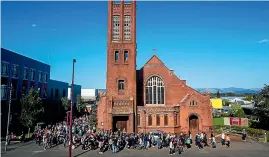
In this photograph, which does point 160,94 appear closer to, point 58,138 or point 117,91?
point 117,91

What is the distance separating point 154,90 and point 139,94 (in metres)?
2.55

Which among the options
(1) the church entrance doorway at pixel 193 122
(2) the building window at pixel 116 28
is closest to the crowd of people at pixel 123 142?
(1) the church entrance doorway at pixel 193 122

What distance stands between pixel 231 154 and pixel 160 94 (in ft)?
63.7

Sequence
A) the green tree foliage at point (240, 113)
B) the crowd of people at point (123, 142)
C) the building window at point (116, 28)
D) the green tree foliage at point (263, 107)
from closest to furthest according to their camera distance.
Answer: the crowd of people at point (123, 142)
the building window at point (116, 28)
the green tree foliage at point (263, 107)
the green tree foliage at point (240, 113)

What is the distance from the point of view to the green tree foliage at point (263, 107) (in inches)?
1779

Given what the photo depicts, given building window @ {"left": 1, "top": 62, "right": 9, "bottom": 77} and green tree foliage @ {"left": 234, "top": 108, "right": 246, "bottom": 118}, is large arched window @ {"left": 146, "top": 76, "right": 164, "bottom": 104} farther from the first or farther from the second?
green tree foliage @ {"left": 234, "top": 108, "right": 246, "bottom": 118}

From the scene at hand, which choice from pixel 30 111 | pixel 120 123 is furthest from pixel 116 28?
pixel 30 111

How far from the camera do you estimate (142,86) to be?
143ft

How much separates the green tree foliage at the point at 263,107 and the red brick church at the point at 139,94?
35.4 feet

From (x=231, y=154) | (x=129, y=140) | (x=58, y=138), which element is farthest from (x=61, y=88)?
(x=231, y=154)

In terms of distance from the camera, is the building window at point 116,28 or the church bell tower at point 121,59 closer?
the church bell tower at point 121,59

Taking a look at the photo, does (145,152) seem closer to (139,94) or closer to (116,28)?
(139,94)

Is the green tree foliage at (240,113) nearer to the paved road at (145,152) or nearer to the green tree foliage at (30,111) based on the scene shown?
the paved road at (145,152)

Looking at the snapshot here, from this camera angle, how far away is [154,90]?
144 ft
